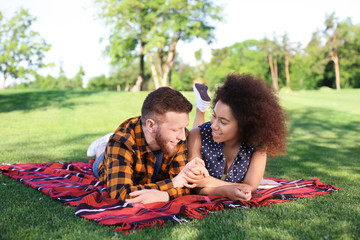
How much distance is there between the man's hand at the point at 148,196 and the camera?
312 centimetres

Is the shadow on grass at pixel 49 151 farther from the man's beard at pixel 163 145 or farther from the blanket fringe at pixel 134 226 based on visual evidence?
the blanket fringe at pixel 134 226

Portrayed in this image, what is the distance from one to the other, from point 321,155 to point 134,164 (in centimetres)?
573

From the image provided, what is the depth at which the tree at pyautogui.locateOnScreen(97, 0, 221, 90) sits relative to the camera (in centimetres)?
3250

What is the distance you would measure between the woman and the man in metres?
0.33

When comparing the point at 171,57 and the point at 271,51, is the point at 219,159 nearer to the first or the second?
the point at 171,57

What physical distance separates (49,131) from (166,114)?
9.47 meters

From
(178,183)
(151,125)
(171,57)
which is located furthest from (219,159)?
(171,57)

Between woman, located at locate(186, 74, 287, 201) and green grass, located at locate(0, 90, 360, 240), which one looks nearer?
green grass, located at locate(0, 90, 360, 240)

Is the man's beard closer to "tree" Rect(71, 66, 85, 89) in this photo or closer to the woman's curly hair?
the woman's curly hair

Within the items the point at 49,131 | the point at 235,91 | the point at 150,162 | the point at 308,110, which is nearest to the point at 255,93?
the point at 235,91

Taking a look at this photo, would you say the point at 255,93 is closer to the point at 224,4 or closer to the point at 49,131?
the point at 49,131

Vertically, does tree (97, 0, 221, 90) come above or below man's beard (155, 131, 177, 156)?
above

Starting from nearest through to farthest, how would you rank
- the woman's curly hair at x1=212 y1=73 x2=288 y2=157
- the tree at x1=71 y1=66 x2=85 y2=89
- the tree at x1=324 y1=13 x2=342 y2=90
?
the woman's curly hair at x1=212 y1=73 x2=288 y2=157 → the tree at x1=324 y1=13 x2=342 y2=90 → the tree at x1=71 y1=66 x2=85 y2=89

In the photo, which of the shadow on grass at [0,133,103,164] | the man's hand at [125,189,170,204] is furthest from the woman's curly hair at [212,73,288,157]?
the shadow on grass at [0,133,103,164]
